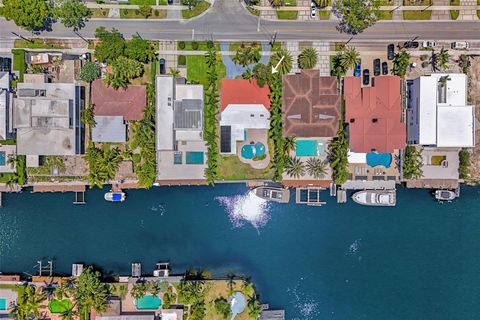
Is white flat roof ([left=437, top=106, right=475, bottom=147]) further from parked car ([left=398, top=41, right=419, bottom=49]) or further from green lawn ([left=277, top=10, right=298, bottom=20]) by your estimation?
green lawn ([left=277, top=10, right=298, bottom=20])

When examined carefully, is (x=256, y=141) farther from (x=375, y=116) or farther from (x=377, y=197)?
(x=377, y=197)

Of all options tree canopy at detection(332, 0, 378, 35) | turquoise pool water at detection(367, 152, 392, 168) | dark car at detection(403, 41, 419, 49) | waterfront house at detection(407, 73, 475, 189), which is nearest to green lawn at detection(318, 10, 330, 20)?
tree canopy at detection(332, 0, 378, 35)

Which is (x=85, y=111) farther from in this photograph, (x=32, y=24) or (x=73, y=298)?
(x=73, y=298)

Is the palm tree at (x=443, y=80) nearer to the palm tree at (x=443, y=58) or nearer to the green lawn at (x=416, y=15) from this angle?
the palm tree at (x=443, y=58)

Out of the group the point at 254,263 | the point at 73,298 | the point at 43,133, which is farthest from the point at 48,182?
the point at 254,263

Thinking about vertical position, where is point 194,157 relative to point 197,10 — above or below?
below

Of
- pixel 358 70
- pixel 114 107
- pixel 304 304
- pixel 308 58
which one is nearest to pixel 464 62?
pixel 358 70

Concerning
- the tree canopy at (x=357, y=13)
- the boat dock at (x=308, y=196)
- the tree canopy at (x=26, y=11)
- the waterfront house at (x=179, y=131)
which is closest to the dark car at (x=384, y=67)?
the tree canopy at (x=357, y=13)
